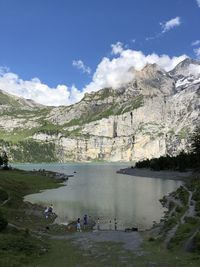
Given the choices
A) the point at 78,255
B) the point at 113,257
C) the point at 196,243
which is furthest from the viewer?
the point at 78,255

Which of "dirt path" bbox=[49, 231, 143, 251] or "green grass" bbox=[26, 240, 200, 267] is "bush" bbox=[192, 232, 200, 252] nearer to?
"green grass" bbox=[26, 240, 200, 267]

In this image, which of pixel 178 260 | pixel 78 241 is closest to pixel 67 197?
pixel 78 241

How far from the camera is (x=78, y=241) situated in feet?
184

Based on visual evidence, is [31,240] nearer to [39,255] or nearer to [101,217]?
[39,255]

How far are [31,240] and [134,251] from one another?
43.4 feet

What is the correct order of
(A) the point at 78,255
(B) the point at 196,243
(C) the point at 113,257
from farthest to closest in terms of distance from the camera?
(A) the point at 78,255
(B) the point at 196,243
(C) the point at 113,257

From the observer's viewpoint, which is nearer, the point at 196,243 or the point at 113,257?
the point at 113,257

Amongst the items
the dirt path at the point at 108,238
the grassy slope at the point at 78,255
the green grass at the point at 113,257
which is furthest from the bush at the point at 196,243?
the dirt path at the point at 108,238

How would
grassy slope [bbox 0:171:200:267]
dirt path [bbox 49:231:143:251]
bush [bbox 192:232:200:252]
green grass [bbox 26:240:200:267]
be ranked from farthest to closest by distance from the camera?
dirt path [bbox 49:231:143:251], bush [bbox 192:232:200:252], grassy slope [bbox 0:171:200:267], green grass [bbox 26:240:200:267]

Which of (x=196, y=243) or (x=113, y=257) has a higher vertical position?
(x=196, y=243)

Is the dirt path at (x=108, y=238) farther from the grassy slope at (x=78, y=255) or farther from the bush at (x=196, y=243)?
the bush at (x=196, y=243)

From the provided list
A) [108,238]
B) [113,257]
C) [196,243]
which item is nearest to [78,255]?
[113,257]

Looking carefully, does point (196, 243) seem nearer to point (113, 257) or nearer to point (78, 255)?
point (113, 257)

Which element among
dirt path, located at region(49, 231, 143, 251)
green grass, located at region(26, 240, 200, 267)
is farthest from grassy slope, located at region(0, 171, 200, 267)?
dirt path, located at region(49, 231, 143, 251)
